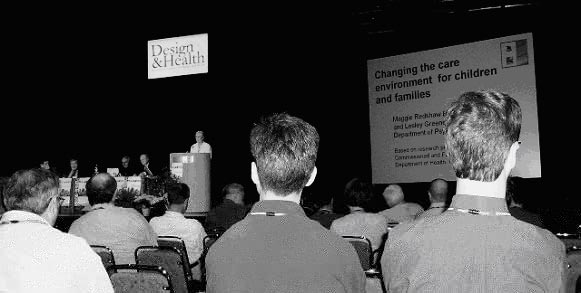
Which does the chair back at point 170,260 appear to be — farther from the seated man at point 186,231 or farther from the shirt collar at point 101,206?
the seated man at point 186,231

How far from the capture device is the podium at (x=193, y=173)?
8.61 m

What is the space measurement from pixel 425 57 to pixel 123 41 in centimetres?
593

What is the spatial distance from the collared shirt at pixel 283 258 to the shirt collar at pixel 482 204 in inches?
13.0

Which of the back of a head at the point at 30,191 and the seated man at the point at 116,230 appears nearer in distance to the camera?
the back of a head at the point at 30,191

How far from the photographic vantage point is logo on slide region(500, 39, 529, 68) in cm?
736

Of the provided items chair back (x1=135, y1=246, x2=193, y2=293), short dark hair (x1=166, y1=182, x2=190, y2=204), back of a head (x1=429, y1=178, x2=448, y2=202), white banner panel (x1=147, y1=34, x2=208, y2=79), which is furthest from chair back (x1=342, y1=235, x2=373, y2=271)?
white banner panel (x1=147, y1=34, x2=208, y2=79)

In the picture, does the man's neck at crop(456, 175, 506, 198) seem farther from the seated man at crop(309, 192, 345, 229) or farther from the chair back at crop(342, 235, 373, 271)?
the seated man at crop(309, 192, 345, 229)

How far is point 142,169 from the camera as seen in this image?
35.5ft

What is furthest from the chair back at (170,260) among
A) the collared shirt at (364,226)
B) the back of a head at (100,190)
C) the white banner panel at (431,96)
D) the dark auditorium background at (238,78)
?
the white banner panel at (431,96)

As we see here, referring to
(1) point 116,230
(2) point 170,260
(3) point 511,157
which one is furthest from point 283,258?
(1) point 116,230

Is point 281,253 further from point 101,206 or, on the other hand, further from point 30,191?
point 101,206

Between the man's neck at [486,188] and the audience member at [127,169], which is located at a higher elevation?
the audience member at [127,169]

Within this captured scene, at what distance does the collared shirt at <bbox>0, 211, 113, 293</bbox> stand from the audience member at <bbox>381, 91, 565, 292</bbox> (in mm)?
985

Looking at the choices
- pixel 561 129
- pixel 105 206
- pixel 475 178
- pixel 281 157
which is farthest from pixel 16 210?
pixel 561 129
